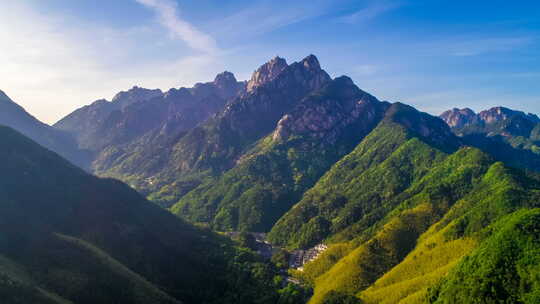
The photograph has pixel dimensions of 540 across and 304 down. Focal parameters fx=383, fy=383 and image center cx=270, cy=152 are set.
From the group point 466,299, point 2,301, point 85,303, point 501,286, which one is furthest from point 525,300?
point 2,301

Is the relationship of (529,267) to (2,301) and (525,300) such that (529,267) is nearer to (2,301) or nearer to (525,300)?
(525,300)

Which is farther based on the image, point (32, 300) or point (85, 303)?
point (85, 303)

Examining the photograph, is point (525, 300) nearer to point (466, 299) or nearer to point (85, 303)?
point (466, 299)

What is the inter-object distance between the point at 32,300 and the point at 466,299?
20890 centimetres

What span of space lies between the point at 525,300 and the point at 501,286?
1276 centimetres

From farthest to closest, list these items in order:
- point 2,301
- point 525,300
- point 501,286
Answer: point 501,286
point 525,300
point 2,301

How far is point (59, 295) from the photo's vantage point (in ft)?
632

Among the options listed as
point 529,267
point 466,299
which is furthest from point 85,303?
point 529,267

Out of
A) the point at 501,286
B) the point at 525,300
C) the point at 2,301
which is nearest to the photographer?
the point at 2,301

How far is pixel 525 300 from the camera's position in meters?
182

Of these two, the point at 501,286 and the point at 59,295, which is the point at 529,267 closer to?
the point at 501,286

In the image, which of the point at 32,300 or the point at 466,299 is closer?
the point at 32,300

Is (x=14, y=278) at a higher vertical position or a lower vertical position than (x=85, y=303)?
higher

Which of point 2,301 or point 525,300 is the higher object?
point 2,301
